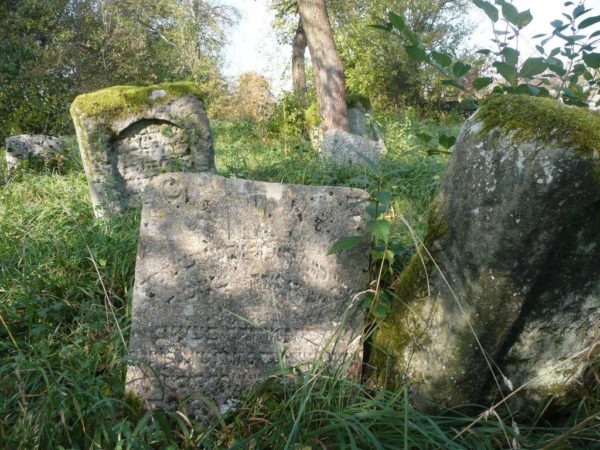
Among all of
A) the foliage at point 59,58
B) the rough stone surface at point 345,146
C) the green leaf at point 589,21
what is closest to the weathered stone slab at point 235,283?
the green leaf at point 589,21

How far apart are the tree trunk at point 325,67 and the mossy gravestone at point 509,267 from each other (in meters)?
6.51

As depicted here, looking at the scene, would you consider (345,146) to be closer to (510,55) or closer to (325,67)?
(325,67)

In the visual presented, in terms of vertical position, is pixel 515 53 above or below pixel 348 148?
above

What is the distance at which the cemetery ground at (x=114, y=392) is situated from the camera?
5.85 feet

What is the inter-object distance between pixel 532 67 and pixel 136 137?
3.89 meters

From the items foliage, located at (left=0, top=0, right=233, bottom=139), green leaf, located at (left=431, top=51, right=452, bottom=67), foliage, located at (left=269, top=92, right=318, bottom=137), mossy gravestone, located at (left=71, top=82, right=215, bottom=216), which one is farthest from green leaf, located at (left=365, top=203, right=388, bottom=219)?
foliage, located at (left=0, top=0, right=233, bottom=139)

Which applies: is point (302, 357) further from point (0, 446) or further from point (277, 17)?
point (277, 17)

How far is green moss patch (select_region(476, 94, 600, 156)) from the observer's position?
1.63 metres

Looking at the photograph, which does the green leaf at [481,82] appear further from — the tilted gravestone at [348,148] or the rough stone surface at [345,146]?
the rough stone surface at [345,146]

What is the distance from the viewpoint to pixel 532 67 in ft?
5.68

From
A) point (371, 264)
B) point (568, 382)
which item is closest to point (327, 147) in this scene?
point (371, 264)

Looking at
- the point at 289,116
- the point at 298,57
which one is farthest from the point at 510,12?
the point at 298,57

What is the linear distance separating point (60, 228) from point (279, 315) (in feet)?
8.03

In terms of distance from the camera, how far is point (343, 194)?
2229 mm
